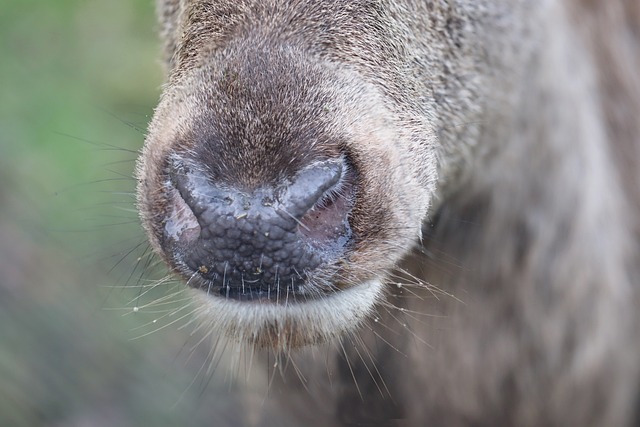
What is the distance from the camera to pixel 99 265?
6.05 meters

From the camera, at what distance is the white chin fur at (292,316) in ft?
9.12

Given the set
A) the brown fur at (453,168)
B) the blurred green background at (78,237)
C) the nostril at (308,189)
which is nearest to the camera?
the nostril at (308,189)

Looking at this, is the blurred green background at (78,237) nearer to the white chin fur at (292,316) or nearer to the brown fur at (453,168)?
the brown fur at (453,168)

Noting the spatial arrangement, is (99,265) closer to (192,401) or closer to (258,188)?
(192,401)

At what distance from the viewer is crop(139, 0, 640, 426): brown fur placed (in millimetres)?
2773

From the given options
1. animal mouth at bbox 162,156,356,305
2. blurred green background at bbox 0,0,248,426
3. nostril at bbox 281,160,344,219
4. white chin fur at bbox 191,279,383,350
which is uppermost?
nostril at bbox 281,160,344,219

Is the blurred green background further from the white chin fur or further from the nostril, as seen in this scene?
the nostril

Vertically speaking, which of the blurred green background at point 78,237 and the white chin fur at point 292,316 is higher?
the white chin fur at point 292,316

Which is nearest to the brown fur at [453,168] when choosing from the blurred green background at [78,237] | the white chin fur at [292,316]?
the white chin fur at [292,316]

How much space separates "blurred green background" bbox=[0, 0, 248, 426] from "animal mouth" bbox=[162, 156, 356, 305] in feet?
5.20

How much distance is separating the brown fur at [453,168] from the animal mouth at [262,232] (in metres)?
0.05

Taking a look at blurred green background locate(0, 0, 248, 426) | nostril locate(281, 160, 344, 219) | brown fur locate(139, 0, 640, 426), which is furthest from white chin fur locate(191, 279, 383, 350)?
blurred green background locate(0, 0, 248, 426)

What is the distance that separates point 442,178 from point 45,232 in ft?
11.6

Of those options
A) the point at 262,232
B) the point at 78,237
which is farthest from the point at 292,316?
the point at 78,237
